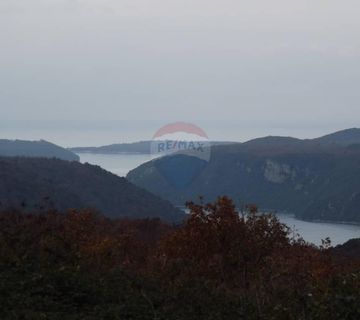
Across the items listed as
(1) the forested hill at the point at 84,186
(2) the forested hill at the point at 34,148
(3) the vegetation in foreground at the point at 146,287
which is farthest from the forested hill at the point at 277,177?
(3) the vegetation in foreground at the point at 146,287

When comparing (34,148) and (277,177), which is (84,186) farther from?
(277,177)

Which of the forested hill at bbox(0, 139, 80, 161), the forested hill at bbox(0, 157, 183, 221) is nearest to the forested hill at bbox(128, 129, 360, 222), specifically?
the forested hill at bbox(0, 139, 80, 161)

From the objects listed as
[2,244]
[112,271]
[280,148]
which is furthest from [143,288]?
[280,148]

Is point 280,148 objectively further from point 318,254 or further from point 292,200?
point 318,254

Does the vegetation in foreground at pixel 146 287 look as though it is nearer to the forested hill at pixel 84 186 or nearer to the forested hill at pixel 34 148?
the forested hill at pixel 84 186


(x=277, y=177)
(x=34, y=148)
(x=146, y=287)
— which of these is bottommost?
(x=277, y=177)

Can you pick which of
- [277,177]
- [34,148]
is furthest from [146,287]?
[277,177]

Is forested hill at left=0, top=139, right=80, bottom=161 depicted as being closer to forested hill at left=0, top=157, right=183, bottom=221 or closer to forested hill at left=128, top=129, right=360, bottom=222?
forested hill at left=128, top=129, right=360, bottom=222
